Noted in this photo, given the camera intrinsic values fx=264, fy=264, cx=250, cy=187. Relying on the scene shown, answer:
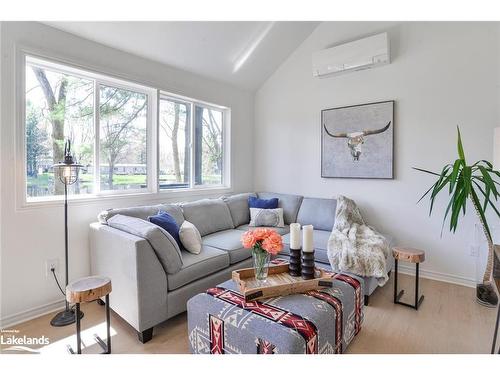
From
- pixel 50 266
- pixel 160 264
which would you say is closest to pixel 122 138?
pixel 50 266

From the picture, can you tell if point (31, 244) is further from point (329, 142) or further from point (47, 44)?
point (329, 142)

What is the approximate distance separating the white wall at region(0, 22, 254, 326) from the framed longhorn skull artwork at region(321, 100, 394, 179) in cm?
236

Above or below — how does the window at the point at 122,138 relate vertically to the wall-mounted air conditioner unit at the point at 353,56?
below

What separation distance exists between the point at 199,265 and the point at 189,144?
1887 mm

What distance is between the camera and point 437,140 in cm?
285

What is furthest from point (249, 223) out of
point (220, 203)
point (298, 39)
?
point (298, 39)

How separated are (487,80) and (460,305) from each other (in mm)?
2173

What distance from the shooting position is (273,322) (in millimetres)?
1334

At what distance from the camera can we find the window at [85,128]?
7.40 ft

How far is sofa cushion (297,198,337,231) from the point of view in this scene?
128 inches

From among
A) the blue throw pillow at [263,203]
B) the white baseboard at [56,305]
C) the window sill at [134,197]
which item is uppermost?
the window sill at [134,197]

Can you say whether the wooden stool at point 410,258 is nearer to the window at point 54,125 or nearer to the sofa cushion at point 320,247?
the sofa cushion at point 320,247

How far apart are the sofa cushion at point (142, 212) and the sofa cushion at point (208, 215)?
119mm


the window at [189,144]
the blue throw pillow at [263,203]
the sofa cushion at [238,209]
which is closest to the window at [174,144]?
the window at [189,144]
